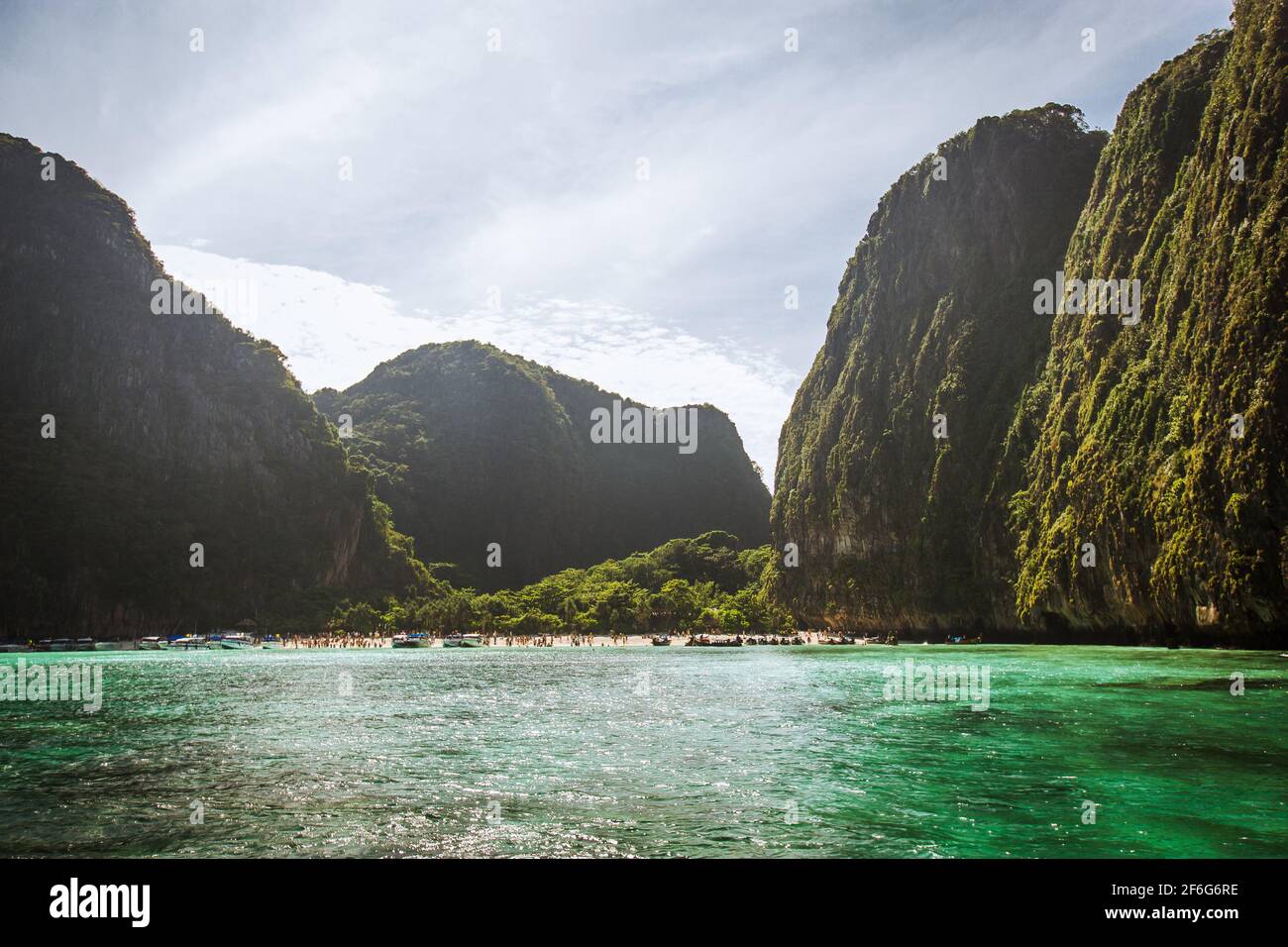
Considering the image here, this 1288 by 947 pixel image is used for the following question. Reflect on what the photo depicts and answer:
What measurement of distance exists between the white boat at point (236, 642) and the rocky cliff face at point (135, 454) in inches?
721

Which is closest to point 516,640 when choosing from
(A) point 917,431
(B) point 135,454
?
(A) point 917,431

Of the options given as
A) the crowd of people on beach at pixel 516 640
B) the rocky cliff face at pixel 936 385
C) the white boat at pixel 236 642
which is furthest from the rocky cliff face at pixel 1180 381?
the white boat at pixel 236 642

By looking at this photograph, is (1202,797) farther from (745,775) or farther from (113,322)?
(113,322)

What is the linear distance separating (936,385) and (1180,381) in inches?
2419

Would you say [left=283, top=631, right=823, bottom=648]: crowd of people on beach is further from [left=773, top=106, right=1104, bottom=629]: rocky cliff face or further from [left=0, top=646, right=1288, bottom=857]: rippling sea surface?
[left=0, top=646, right=1288, bottom=857]: rippling sea surface

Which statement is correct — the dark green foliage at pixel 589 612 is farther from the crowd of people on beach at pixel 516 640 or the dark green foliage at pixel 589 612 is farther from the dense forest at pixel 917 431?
the crowd of people on beach at pixel 516 640

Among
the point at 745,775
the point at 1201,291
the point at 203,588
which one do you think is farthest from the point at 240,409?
the point at 745,775

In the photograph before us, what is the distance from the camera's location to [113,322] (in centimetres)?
15725

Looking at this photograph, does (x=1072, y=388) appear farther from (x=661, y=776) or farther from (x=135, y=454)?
(x=135, y=454)

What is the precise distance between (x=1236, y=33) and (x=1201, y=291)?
84.1ft

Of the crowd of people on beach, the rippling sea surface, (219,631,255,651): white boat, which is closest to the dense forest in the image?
the crowd of people on beach

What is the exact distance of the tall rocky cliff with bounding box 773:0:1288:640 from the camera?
56.5 meters

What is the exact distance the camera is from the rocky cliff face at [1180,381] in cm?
5381
